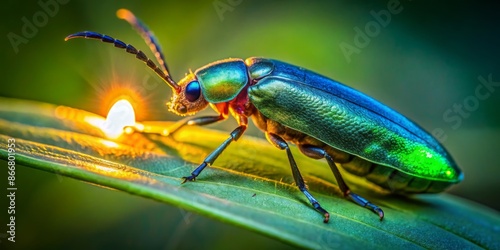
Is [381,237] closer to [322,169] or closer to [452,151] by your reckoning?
[322,169]

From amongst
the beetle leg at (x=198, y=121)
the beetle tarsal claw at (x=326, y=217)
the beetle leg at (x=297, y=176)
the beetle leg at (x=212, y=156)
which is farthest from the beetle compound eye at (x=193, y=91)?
the beetle tarsal claw at (x=326, y=217)

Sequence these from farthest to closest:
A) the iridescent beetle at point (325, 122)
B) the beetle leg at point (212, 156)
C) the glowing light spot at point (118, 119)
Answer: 1. the glowing light spot at point (118, 119)
2. the iridescent beetle at point (325, 122)
3. the beetle leg at point (212, 156)

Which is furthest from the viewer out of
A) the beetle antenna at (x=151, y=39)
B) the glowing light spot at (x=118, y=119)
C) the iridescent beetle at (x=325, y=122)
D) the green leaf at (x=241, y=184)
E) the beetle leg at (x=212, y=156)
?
the beetle antenna at (x=151, y=39)

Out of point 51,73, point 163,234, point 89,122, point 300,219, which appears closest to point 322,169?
point 163,234

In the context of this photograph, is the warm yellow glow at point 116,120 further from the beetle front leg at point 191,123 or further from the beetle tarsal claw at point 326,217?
the beetle tarsal claw at point 326,217

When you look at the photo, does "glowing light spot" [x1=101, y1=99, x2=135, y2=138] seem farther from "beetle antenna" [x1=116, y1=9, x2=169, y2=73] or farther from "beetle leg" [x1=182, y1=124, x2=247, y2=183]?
"beetle leg" [x1=182, y1=124, x2=247, y2=183]

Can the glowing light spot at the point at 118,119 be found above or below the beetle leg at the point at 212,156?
above

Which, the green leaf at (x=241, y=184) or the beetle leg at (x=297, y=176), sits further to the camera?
the beetle leg at (x=297, y=176)

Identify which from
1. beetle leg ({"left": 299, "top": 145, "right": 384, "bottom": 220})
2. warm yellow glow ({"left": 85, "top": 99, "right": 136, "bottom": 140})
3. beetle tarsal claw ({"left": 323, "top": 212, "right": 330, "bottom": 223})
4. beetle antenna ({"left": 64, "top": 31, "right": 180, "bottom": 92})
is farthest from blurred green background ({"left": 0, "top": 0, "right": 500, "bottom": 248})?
beetle tarsal claw ({"left": 323, "top": 212, "right": 330, "bottom": 223})
